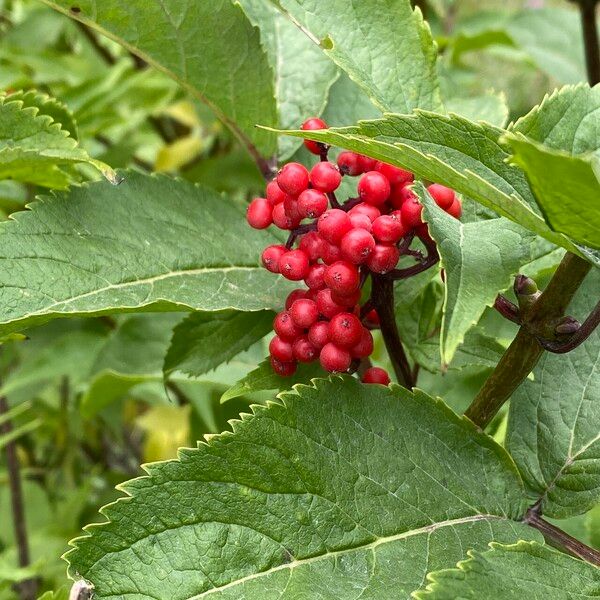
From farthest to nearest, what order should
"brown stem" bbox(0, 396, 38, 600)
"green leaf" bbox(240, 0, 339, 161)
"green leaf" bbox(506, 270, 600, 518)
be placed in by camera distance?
1. "brown stem" bbox(0, 396, 38, 600)
2. "green leaf" bbox(240, 0, 339, 161)
3. "green leaf" bbox(506, 270, 600, 518)

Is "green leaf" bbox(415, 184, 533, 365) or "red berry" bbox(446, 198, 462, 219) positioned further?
"red berry" bbox(446, 198, 462, 219)

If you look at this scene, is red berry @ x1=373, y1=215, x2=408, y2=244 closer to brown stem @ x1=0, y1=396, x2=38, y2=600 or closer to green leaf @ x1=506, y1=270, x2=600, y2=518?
green leaf @ x1=506, y1=270, x2=600, y2=518

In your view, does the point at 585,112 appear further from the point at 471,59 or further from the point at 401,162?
the point at 471,59

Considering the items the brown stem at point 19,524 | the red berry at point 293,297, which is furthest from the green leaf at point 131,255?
the brown stem at point 19,524

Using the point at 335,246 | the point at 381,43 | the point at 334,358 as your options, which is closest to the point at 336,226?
the point at 335,246

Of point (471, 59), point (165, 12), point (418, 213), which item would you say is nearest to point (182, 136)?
point (165, 12)

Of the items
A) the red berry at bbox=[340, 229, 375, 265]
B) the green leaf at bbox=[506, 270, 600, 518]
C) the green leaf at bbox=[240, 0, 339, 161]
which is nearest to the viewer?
the red berry at bbox=[340, 229, 375, 265]

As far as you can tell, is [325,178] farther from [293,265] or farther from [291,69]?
[291,69]

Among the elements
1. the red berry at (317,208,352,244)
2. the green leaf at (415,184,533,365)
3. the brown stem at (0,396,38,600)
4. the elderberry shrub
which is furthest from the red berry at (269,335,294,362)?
the brown stem at (0,396,38,600)
